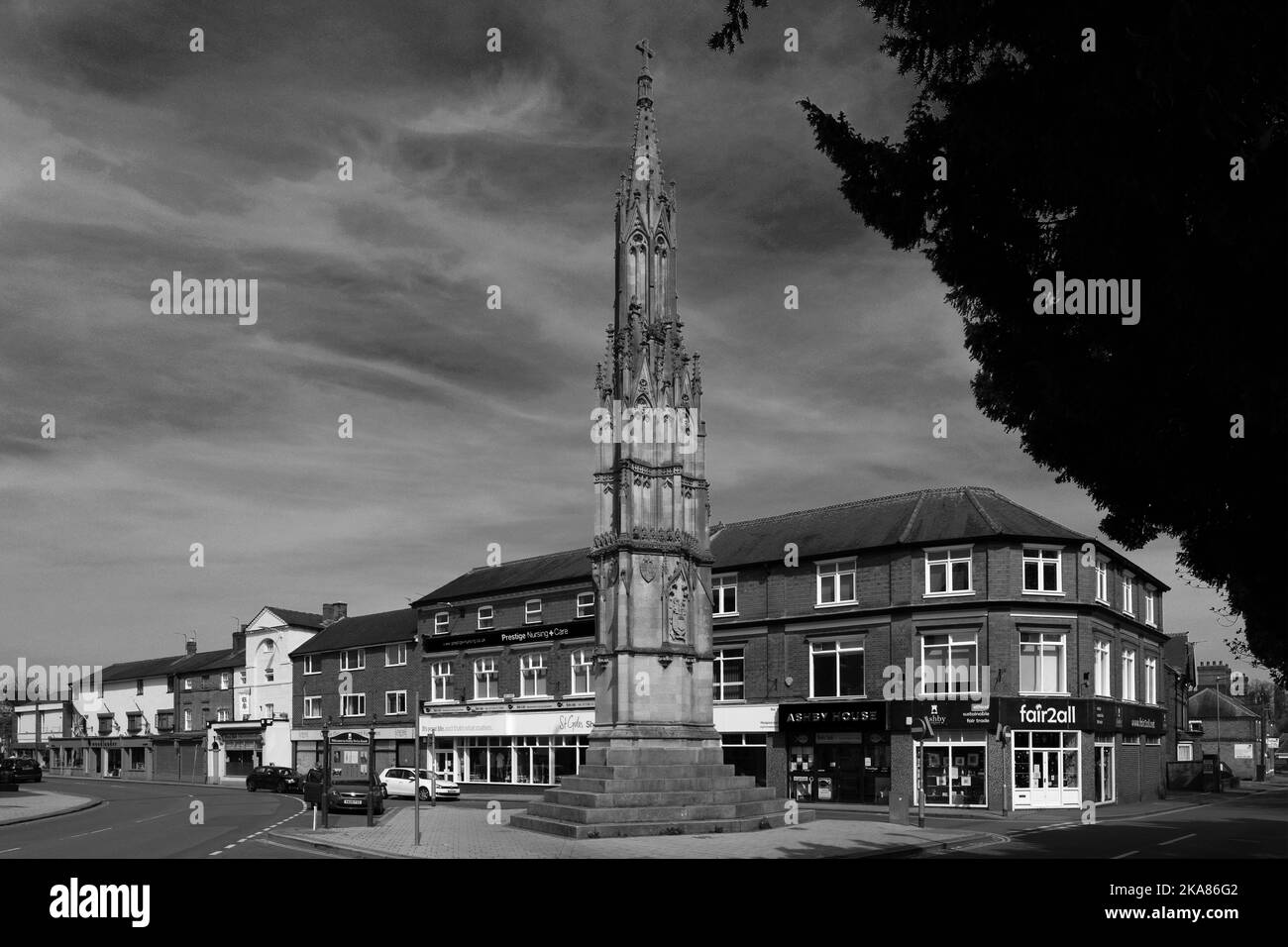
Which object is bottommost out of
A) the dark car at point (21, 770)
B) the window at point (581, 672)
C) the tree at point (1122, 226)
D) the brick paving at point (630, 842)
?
the dark car at point (21, 770)

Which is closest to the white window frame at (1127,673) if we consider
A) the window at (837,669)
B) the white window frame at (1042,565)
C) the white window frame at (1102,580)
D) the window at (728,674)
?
the white window frame at (1102,580)

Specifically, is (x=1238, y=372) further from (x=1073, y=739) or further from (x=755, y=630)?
(x=755, y=630)

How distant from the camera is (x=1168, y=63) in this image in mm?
8617

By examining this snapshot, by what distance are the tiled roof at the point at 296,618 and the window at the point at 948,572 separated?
1745 inches

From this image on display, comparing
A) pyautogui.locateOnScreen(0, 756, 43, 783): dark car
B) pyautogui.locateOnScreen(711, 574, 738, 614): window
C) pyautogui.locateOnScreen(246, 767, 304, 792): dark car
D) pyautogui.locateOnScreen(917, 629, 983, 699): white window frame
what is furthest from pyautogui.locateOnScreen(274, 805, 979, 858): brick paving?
pyautogui.locateOnScreen(0, 756, 43, 783): dark car

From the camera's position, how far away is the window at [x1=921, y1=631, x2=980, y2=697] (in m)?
41.4

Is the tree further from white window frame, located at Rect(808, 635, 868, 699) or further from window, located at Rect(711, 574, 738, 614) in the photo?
window, located at Rect(711, 574, 738, 614)

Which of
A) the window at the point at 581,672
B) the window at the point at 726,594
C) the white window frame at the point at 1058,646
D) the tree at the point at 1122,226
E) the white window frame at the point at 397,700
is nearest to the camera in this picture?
the tree at the point at 1122,226

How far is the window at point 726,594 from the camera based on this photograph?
49.1 m

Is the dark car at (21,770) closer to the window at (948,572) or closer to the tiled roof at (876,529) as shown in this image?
the tiled roof at (876,529)

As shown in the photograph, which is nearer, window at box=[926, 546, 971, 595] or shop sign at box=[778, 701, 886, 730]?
window at box=[926, 546, 971, 595]

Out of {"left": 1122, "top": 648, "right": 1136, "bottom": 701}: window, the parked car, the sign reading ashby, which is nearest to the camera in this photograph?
the parked car

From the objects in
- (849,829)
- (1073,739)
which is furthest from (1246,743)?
(849,829)

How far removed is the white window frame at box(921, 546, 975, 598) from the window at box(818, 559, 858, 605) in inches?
128
